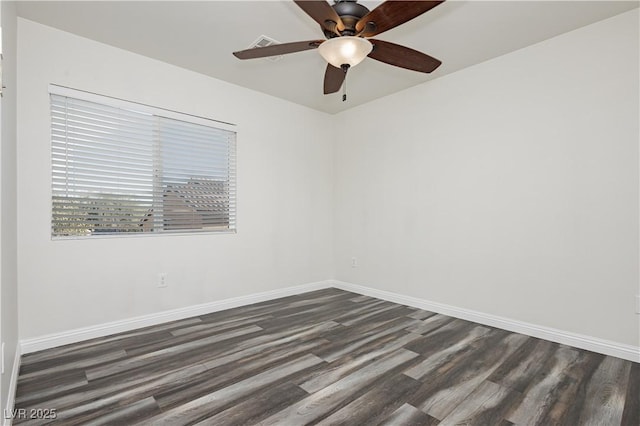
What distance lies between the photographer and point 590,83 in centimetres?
259

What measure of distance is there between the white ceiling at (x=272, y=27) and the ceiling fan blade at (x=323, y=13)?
60cm

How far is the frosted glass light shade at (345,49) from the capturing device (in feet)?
6.21

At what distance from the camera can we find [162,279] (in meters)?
3.20

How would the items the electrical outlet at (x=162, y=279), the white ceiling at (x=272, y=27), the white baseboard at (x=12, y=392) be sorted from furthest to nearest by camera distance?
the electrical outlet at (x=162, y=279) → the white ceiling at (x=272, y=27) → the white baseboard at (x=12, y=392)

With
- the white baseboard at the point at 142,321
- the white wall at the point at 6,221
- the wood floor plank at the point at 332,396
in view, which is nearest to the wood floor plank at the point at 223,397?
the wood floor plank at the point at 332,396

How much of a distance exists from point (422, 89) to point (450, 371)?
9.37 ft

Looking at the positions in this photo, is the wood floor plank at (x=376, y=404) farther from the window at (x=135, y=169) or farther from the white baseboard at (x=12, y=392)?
the window at (x=135, y=169)

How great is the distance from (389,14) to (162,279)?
293cm

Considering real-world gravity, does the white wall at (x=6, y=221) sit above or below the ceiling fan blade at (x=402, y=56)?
below

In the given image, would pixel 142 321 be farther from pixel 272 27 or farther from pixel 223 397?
pixel 272 27

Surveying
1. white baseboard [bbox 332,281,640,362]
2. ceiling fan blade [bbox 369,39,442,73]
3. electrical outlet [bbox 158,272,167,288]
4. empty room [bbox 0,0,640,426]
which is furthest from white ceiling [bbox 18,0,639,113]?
white baseboard [bbox 332,281,640,362]

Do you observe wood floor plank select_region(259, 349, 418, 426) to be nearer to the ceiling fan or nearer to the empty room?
the empty room

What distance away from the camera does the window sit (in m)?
2.71

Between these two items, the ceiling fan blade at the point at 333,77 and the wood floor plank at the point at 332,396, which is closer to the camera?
the wood floor plank at the point at 332,396
